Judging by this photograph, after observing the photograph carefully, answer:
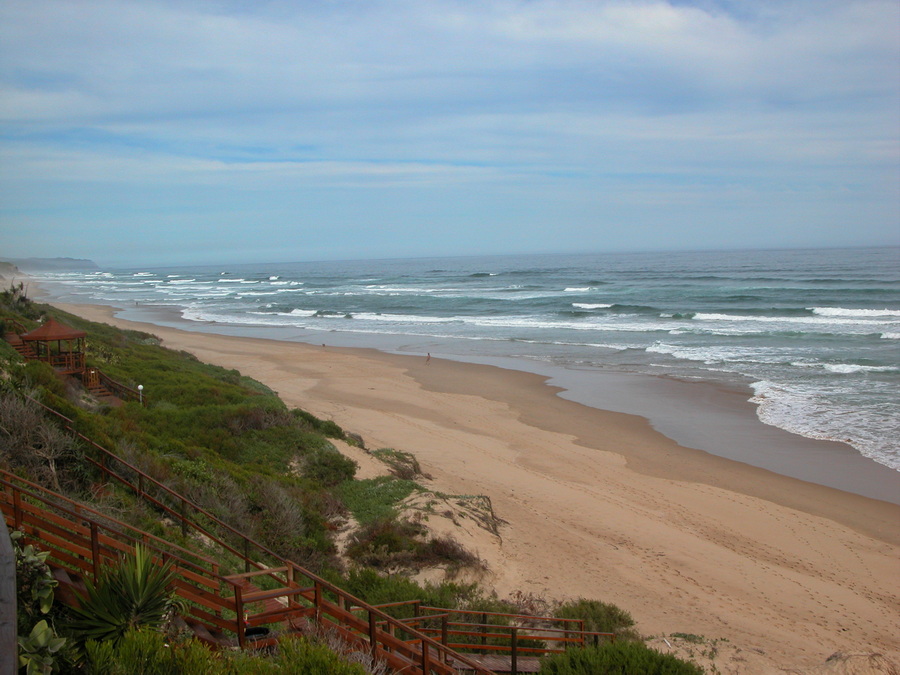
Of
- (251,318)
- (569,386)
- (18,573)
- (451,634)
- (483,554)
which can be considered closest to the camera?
(18,573)

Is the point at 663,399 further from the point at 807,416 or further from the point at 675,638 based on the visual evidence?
the point at 675,638

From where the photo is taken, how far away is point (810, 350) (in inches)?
1195

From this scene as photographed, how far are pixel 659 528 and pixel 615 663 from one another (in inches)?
265

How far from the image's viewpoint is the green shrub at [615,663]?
5781 mm

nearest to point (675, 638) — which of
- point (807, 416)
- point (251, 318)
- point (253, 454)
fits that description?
point (253, 454)

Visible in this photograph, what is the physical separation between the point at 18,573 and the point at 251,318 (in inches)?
2037

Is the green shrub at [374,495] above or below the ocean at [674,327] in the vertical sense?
below

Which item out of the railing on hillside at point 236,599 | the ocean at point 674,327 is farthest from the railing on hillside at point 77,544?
the ocean at point 674,327

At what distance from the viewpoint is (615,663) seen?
5879 mm

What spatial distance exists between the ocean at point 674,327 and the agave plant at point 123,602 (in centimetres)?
1648

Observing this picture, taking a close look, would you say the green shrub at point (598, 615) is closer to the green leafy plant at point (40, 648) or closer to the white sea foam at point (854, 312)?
the green leafy plant at point (40, 648)

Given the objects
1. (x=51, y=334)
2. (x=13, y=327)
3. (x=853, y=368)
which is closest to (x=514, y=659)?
(x=51, y=334)

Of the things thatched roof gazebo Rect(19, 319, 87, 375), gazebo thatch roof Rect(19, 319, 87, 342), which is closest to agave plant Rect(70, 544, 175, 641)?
thatched roof gazebo Rect(19, 319, 87, 375)

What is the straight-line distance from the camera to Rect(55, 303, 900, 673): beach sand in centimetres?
900
